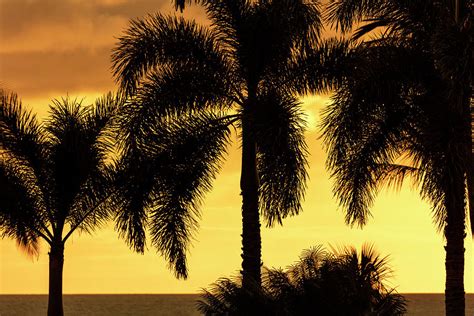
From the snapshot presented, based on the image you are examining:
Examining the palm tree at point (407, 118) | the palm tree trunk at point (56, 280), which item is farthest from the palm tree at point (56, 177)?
the palm tree at point (407, 118)

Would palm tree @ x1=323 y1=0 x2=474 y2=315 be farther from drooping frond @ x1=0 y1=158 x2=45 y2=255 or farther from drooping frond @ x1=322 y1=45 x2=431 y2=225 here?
drooping frond @ x1=0 y1=158 x2=45 y2=255

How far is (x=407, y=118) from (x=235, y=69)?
509 centimetres

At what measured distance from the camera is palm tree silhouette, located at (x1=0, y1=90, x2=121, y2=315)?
32.5 meters

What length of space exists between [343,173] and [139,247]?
5.83 m

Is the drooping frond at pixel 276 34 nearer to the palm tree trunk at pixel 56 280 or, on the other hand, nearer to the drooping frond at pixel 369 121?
the drooping frond at pixel 369 121

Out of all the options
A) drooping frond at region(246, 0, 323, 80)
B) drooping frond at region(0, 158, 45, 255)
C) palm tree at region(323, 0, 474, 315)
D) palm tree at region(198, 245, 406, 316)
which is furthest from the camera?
drooping frond at region(0, 158, 45, 255)

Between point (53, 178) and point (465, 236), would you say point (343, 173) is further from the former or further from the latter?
point (53, 178)

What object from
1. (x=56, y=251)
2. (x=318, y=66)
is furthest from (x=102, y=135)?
(x=318, y=66)

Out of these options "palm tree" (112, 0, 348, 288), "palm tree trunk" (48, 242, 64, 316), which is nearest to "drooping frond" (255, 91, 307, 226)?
"palm tree" (112, 0, 348, 288)

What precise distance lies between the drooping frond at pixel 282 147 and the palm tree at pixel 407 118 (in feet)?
2.73

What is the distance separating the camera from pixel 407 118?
26344 mm

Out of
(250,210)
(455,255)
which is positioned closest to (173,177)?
(250,210)

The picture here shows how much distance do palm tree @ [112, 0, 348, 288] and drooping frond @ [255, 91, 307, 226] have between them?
717mm

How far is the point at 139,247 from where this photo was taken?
29422 millimetres
